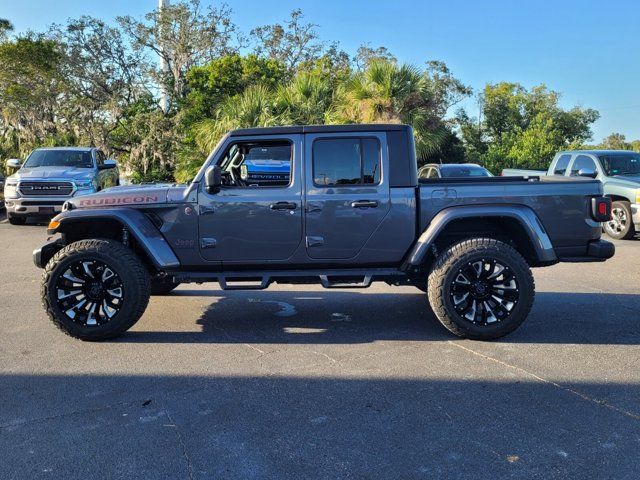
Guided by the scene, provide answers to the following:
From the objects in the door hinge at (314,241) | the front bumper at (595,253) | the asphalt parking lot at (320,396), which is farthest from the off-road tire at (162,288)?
the front bumper at (595,253)

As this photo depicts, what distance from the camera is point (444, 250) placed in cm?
550

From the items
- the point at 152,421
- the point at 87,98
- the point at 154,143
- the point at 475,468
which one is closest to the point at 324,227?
the point at 152,421

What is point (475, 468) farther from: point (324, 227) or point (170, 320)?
point (170, 320)

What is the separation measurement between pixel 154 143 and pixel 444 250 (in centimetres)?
2325

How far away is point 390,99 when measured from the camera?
18531 millimetres

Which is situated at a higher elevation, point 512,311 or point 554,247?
point 554,247

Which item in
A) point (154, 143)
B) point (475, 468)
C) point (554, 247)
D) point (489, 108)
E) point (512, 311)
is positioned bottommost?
point (475, 468)

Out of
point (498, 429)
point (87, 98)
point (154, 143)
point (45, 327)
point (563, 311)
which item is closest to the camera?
point (498, 429)

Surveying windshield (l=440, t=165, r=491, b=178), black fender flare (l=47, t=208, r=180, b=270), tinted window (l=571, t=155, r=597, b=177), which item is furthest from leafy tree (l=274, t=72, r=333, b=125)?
black fender flare (l=47, t=208, r=180, b=270)

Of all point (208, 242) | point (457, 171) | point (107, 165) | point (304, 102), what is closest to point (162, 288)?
point (208, 242)

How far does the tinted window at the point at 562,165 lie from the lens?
1341cm

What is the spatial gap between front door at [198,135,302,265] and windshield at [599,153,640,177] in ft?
31.1

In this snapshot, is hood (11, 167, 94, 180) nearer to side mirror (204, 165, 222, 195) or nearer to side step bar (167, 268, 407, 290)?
side step bar (167, 268, 407, 290)

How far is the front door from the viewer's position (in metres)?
5.35
